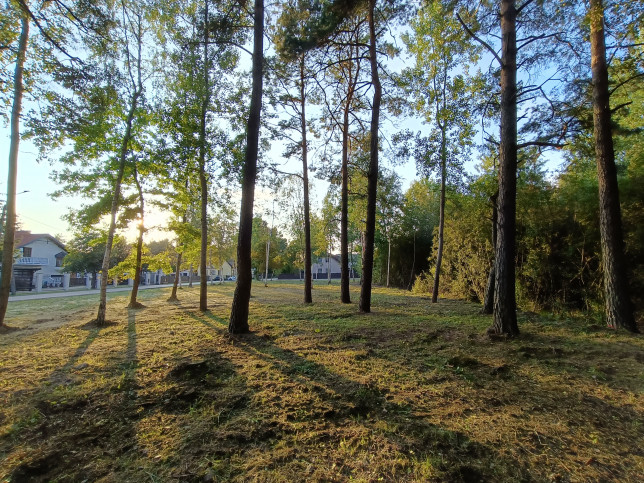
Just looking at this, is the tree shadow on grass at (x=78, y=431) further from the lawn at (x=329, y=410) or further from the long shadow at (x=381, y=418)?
the long shadow at (x=381, y=418)

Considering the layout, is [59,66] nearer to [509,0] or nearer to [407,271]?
[509,0]

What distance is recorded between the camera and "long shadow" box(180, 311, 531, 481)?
2111 millimetres

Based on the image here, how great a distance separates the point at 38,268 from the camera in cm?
3322

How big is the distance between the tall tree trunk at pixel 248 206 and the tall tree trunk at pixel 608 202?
273 inches

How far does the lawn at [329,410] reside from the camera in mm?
2094

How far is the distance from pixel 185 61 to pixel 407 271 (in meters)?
21.9

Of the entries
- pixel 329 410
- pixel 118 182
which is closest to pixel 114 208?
pixel 118 182

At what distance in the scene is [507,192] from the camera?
5.77 metres

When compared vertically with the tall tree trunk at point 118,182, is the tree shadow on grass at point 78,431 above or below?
below

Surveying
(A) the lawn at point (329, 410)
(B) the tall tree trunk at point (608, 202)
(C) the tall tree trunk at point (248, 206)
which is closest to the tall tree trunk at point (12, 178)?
(A) the lawn at point (329, 410)

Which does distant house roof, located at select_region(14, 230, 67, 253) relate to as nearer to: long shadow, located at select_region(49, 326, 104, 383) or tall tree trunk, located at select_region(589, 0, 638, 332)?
long shadow, located at select_region(49, 326, 104, 383)

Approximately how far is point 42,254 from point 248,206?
44.7 m

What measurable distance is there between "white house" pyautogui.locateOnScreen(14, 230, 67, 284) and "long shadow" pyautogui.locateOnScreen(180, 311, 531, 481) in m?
42.7

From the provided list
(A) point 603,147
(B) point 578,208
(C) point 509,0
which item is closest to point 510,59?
(C) point 509,0
